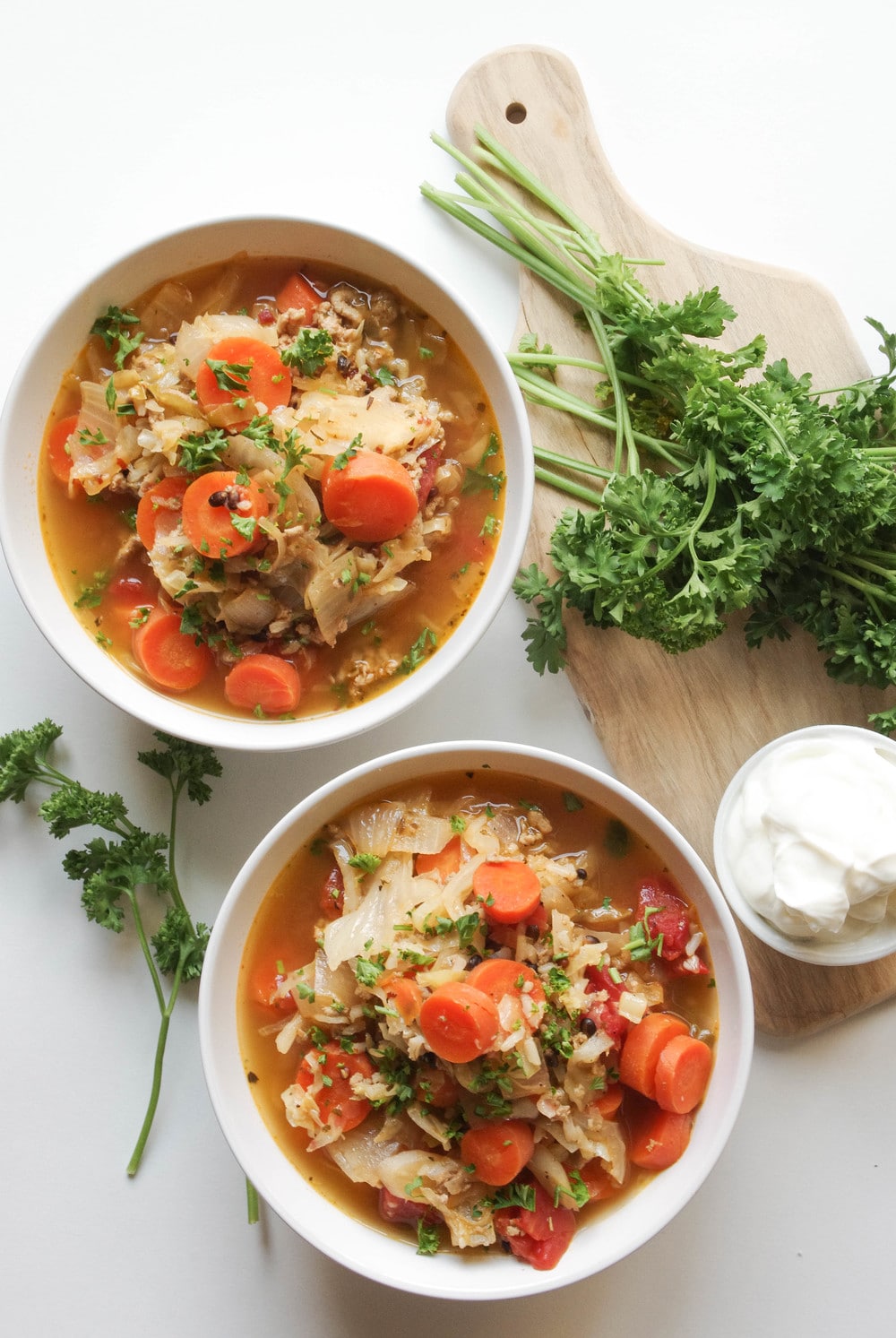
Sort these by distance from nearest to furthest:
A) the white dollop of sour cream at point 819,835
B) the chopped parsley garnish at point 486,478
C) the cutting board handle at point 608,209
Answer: the white dollop of sour cream at point 819,835 < the chopped parsley garnish at point 486,478 < the cutting board handle at point 608,209

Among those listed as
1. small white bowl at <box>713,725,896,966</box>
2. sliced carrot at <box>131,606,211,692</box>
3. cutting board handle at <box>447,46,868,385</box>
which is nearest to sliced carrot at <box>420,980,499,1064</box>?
small white bowl at <box>713,725,896,966</box>

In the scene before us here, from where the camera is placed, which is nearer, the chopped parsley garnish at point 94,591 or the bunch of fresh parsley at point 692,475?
the bunch of fresh parsley at point 692,475

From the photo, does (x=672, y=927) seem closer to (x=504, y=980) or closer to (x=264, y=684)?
(x=504, y=980)

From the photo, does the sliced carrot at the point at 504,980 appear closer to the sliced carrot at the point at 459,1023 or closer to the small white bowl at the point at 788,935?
the sliced carrot at the point at 459,1023

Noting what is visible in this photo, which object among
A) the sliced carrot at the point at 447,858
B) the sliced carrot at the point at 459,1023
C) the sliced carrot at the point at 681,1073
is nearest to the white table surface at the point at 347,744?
the sliced carrot at the point at 447,858

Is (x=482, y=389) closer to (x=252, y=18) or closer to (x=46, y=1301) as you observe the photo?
(x=252, y=18)

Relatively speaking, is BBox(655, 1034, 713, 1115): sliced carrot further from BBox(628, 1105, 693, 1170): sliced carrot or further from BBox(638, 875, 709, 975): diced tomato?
BBox(638, 875, 709, 975): diced tomato
